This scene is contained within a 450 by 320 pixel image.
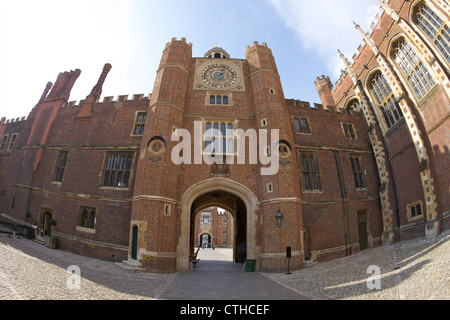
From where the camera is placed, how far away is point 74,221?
16.4 m

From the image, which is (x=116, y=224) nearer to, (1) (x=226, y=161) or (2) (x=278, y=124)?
(1) (x=226, y=161)

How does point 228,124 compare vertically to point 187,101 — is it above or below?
below

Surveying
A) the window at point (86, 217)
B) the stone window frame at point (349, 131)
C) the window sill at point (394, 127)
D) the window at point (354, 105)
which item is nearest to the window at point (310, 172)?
the stone window frame at point (349, 131)

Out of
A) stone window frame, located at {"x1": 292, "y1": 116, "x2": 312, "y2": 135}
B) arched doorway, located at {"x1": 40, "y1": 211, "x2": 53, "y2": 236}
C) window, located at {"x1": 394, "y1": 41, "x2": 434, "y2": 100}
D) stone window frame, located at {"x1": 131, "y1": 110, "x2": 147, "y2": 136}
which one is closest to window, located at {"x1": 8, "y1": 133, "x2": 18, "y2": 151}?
arched doorway, located at {"x1": 40, "y1": 211, "x2": 53, "y2": 236}

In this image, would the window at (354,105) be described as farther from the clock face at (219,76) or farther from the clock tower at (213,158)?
the clock face at (219,76)

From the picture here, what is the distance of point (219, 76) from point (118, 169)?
10.6 metres

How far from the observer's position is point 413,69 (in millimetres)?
16672

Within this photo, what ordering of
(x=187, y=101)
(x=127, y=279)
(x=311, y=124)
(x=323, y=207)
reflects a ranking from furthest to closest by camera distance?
(x=311, y=124), (x=187, y=101), (x=323, y=207), (x=127, y=279)

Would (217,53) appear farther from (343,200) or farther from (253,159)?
(343,200)

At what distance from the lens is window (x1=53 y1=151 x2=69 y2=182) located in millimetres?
18422

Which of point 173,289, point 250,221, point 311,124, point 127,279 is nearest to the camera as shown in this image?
point 173,289

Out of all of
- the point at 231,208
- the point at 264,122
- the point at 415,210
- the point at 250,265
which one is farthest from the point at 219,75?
the point at 415,210

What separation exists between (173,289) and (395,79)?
65.6 ft

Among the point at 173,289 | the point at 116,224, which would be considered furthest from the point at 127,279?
the point at 116,224
